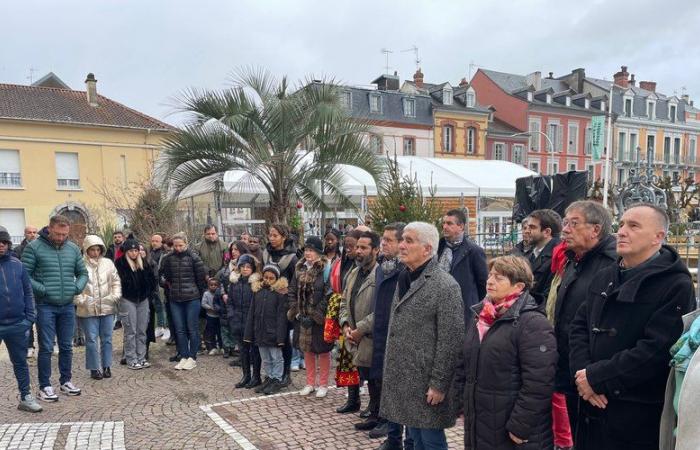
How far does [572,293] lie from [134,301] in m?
5.68

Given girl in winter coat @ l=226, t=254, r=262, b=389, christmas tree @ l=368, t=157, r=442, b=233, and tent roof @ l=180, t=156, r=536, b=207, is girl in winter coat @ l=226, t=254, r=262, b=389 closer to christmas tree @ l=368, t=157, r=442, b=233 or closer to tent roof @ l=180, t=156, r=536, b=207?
christmas tree @ l=368, t=157, r=442, b=233

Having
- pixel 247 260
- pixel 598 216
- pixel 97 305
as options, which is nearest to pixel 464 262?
pixel 598 216

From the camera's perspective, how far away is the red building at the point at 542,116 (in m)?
41.5

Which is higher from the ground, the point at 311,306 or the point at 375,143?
the point at 375,143

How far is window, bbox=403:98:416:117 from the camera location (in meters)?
35.1

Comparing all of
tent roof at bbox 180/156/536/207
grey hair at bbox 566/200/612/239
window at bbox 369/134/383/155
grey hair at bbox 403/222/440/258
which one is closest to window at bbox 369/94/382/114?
tent roof at bbox 180/156/536/207

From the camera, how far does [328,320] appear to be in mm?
4996

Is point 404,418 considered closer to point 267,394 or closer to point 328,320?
point 328,320

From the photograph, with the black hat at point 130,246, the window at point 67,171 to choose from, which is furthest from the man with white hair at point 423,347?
the window at point 67,171

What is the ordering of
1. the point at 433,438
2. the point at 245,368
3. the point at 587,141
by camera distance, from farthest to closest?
the point at 587,141 < the point at 245,368 < the point at 433,438

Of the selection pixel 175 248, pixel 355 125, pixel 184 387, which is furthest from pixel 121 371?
pixel 355 125

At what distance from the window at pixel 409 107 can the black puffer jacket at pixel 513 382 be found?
33613 mm

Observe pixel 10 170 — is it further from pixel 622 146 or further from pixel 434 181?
pixel 622 146

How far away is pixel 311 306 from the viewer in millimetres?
5211
